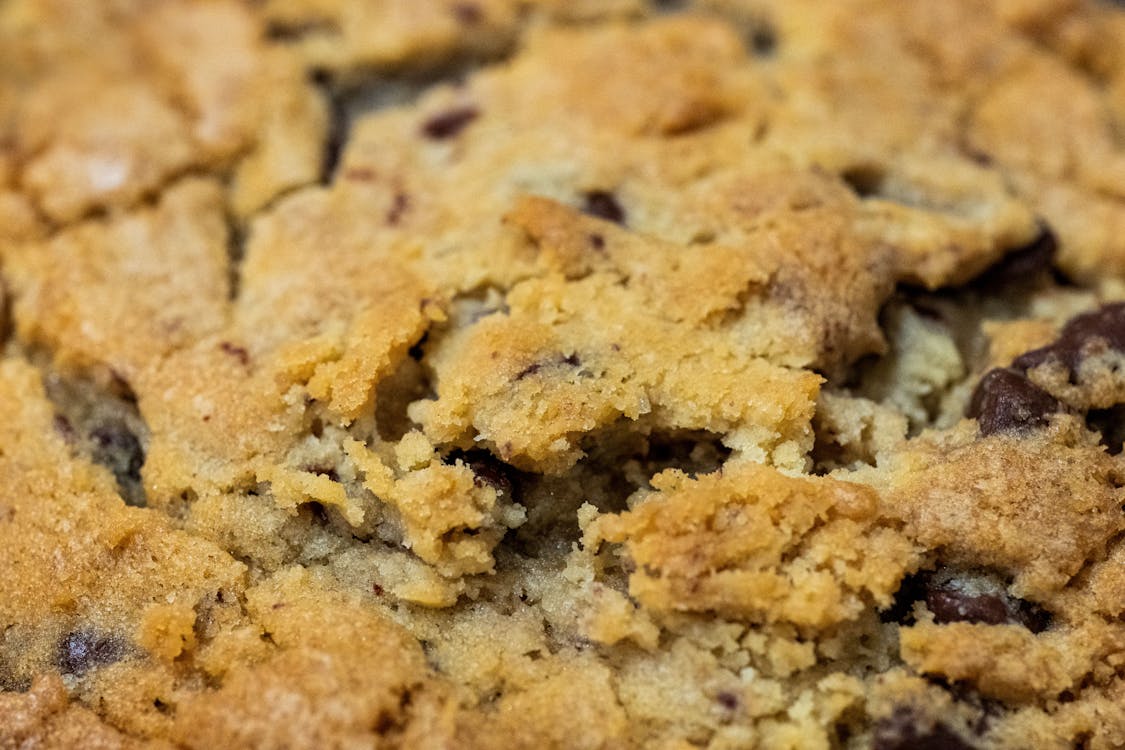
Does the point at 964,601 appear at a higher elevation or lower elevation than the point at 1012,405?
lower

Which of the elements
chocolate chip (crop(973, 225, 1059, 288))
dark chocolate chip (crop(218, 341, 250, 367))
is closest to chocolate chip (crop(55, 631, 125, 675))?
dark chocolate chip (crop(218, 341, 250, 367))

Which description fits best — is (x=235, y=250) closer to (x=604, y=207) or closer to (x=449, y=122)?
(x=449, y=122)

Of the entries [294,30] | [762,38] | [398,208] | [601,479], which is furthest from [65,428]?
[762,38]

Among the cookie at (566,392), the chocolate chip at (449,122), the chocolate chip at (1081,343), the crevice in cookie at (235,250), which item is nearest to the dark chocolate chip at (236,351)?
the cookie at (566,392)

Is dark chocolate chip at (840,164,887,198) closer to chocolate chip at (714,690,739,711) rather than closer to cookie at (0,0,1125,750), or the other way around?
cookie at (0,0,1125,750)

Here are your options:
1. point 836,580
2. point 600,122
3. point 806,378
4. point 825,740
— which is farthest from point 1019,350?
point 600,122

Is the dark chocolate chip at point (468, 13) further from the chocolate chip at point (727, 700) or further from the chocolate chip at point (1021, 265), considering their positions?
the chocolate chip at point (727, 700)
